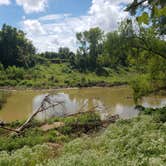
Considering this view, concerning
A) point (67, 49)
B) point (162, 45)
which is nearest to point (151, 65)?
point (162, 45)

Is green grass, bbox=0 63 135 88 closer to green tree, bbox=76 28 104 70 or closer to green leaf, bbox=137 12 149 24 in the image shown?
green tree, bbox=76 28 104 70

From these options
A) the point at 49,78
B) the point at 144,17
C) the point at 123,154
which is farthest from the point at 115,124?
the point at 49,78

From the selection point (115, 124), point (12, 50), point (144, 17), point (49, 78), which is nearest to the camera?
point (144, 17)

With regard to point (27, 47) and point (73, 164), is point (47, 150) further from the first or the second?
point (27, 47)

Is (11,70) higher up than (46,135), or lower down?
higher up

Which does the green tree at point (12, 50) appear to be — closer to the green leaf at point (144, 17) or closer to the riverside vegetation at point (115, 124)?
the riverside vegetation at point (115, 124)

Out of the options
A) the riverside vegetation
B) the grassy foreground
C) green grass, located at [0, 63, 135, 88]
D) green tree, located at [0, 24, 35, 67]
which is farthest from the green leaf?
green tree, located at [0, 24, 35, 67]

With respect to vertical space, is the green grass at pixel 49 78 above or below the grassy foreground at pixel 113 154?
above

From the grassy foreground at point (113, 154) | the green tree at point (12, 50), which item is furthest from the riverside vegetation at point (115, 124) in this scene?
the green tree at point (12, 50)

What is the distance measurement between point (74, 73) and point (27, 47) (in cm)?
1328

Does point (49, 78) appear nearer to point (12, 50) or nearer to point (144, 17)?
point (12, 50)

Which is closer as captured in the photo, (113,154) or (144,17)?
(144,17)

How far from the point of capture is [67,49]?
226 feet

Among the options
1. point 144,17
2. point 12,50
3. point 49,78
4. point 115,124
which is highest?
point 12,50
